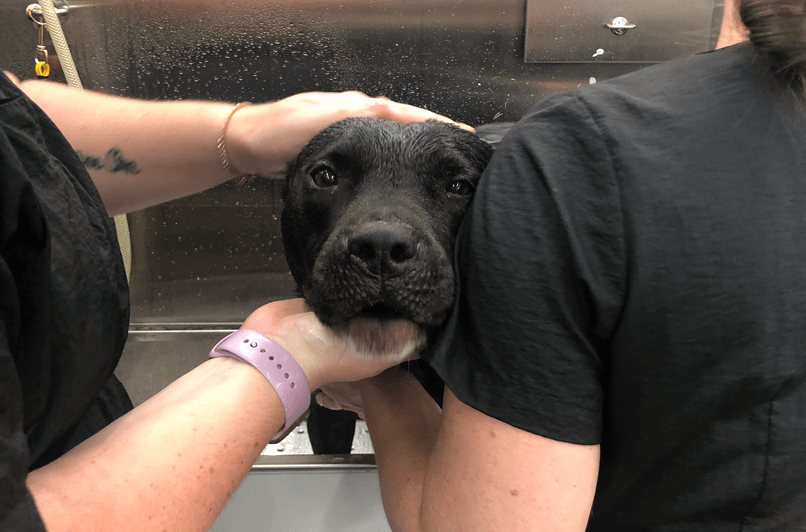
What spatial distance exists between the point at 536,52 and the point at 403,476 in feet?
5.07

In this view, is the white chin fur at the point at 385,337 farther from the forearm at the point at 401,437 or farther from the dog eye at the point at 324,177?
the dog eye at the point at 324,177

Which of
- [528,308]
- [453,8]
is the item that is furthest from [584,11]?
[528,308]

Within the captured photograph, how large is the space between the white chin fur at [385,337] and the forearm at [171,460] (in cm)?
18

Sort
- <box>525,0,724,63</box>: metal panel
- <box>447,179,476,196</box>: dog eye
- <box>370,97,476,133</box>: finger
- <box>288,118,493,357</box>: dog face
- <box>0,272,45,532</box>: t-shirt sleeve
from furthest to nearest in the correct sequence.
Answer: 1. <box>525,0,724,63</box>: metal panel
2. <box>370,97,476,133</box>: finger
3. <box>447,179,476,196</box>: dog eye
4. <box>288,118,493,357</box>: dog face
5. <box>0,272,45,532</box>: t-shirt sleeve

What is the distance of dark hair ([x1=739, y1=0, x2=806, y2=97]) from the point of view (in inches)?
19.8

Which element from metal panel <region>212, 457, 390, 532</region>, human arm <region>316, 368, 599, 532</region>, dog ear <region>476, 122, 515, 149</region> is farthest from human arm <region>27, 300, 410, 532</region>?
dog ear <region>476, 122, 515, 149</region>

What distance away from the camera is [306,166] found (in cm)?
114

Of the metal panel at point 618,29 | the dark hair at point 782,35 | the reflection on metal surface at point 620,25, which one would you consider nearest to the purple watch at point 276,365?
the dark hair at point 782,35

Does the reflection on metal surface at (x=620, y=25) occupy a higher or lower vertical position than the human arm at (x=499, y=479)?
higher

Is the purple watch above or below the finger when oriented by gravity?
below

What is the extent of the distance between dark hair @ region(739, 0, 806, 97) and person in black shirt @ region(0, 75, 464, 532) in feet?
2.13

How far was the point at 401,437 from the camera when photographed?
0.87 m

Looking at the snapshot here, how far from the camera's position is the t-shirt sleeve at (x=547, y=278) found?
545mm

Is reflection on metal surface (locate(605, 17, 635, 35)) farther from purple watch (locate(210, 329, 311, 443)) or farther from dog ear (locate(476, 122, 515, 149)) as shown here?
purple watch (locate(210, 329, 311, 443))
